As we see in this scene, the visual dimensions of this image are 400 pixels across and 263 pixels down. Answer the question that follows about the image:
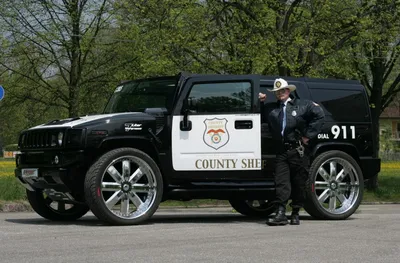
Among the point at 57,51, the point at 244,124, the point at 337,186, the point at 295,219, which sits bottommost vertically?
the point at 295,219

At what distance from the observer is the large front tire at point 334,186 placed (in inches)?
420

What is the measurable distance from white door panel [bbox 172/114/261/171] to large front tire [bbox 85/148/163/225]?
1.46 feet

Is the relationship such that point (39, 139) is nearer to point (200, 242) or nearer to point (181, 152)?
point (181, 152)

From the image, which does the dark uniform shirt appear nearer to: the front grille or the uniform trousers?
the uniform trousers

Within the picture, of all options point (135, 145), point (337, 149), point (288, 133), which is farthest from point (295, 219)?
point (135, 145)

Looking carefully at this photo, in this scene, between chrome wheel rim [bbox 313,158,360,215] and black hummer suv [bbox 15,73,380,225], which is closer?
black hummer suv [bbox 15,73,380,225]

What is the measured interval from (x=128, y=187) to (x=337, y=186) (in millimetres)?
2988

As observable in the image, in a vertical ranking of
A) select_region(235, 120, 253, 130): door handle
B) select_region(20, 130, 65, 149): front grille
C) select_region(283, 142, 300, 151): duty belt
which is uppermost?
select_region(235, 120, 253, 130): door handle

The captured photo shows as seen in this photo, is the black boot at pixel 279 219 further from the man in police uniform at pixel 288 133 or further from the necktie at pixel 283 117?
the necktie at pixel 283 117

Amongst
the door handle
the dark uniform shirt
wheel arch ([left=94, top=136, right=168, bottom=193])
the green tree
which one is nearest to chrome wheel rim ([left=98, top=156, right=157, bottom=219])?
wheel arch ([left=94, top=136, right=168, bottom=193])

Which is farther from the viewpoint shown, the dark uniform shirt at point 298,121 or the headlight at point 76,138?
the dark uniform shirt at point 298,121

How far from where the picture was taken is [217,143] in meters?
10.2

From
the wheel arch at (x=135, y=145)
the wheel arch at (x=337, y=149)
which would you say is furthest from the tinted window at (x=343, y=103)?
the wheel arch at (x=135, y=145)

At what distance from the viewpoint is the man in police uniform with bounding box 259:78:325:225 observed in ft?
32.1
